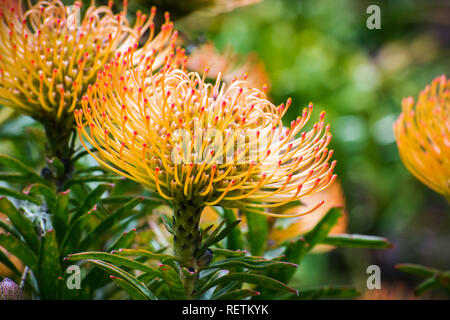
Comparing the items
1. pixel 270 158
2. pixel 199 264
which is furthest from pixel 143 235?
pixel 270 158

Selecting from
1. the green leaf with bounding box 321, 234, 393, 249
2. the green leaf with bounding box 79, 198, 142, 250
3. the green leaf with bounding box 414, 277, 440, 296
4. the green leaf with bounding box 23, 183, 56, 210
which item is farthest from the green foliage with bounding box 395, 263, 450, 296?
the green leaf with bounding box 23, 183, 56, 210

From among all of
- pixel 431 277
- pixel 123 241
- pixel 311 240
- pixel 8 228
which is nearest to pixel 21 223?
pixel 8 228

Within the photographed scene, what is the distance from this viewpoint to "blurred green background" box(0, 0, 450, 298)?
1961 mm

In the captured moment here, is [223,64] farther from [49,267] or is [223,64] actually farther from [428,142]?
[49,267]

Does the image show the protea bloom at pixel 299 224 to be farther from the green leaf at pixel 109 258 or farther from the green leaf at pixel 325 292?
the green leaf at pixel 109 258

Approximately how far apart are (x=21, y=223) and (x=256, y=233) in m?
0.36

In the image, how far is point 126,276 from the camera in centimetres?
58

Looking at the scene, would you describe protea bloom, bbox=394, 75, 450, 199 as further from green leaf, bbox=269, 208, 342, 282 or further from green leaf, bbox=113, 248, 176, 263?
green leaf, bbox=113, 248, 176, 263

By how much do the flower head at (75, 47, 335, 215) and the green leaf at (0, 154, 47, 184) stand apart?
7.3 inches

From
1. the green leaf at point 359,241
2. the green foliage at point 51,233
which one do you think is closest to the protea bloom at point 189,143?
the green foliage at point 51,233

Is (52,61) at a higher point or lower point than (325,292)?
higher
